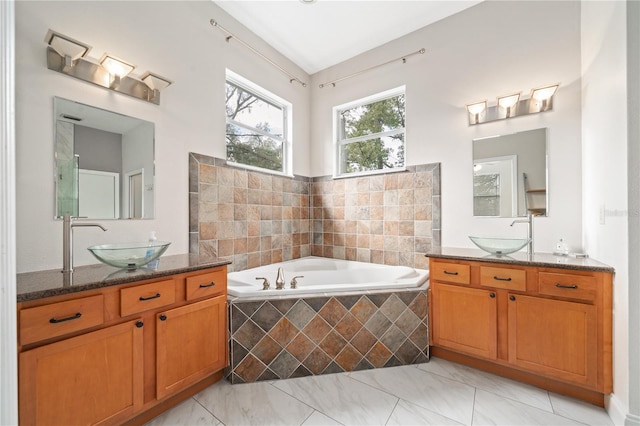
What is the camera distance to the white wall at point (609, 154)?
60.0 inches

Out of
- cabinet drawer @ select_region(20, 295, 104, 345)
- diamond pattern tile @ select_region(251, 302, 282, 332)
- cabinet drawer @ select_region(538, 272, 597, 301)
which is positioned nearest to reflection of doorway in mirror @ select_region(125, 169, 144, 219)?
cabinet drawer @ select_region(20, 295, 104, 345)

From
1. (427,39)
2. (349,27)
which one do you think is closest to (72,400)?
(349,27)

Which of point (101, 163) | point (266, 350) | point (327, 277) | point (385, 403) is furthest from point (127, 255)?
point (327, 277)

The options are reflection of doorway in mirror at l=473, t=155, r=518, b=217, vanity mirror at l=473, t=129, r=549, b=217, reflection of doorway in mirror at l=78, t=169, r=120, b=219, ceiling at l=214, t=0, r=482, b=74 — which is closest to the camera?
reflection of doorway in mirror at l=78, t=169, r=120, b=219

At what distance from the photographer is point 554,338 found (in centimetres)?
180

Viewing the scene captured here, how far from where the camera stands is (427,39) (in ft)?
9.52

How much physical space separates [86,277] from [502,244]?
268 cm

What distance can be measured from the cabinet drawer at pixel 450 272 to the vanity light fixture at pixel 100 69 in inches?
99.7

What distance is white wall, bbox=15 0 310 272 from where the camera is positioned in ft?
5.23

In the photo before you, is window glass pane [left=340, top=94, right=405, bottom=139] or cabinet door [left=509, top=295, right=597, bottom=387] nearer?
cabinet door [left=509, top=295, right=597, bottom=387]

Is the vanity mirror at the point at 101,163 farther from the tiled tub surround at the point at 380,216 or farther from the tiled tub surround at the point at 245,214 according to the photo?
the tiled tub surround at the point at 380,216

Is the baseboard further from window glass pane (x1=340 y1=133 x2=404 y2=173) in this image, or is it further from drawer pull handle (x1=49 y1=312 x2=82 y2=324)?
drawer pull handle (x1=49 y1=312 x2=82 y2=324)

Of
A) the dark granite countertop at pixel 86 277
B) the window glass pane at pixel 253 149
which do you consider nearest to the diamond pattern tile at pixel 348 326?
the dark granite countertop at pixel 86 277

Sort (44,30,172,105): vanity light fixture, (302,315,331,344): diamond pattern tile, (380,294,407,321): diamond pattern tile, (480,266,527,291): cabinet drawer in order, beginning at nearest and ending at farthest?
(44,30,172,105): vanity light fixture
(480,266,527,291): cabinet drawer
(302,315,331,344): diamond pattern tile
(380,294,407,321): diamond pattern tile
